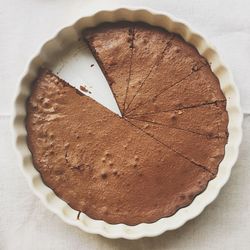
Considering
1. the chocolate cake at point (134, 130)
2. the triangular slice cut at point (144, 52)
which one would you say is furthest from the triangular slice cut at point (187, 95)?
the triangular slice cut at point (144, 52)

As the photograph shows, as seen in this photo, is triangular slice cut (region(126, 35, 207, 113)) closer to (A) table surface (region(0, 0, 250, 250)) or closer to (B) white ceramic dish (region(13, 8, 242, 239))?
(B) white ceramic dish (region(13, 8, 242, 239))

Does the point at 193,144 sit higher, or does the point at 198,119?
the point at 198,119

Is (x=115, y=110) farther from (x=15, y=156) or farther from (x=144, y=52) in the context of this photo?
(x=15, y=156)

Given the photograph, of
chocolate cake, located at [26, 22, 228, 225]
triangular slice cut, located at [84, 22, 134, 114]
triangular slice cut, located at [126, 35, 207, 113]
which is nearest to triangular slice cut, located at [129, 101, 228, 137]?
chocolate cake, located at [26, 22, 228, 225]

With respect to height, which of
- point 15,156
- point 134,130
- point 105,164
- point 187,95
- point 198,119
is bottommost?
point 15,156

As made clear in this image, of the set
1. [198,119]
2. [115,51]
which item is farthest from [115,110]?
[198,119]

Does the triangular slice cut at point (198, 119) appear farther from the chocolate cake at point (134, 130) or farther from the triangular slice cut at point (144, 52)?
the triangular slice cut at point (144, 52)
